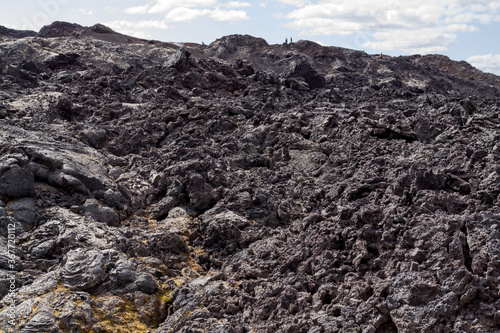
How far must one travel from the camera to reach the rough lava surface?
762 centimetres

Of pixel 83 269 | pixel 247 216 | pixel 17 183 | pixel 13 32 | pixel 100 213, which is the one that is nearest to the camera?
pixel 83 269

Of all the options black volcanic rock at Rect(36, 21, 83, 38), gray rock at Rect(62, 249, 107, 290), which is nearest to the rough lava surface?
gray rock at Rect(62, 249, 107, 290)

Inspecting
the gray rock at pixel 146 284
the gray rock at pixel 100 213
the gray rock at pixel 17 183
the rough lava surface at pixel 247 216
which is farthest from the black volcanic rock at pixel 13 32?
the gray rock at pixel 146 284

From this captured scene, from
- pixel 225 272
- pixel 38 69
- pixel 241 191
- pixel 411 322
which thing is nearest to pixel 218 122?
pixel 241 191

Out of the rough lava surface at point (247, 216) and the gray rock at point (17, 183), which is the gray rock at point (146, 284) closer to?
the rough lava surface at point (247, 216)

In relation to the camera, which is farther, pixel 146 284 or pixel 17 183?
pixel 17 183

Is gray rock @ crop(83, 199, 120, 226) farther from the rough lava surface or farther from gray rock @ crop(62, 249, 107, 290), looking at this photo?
gray rock @ crop(62, 249, 107, 290)

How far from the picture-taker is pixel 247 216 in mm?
12133

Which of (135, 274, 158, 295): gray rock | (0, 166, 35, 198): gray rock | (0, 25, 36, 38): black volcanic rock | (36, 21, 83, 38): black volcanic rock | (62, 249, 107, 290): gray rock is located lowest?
(135, 274, 158, 295): gray rock

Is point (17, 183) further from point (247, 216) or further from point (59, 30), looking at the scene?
point (59, 30)

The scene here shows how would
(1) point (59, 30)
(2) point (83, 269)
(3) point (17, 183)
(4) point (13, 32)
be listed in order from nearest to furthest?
(2) point (83, 269), (3) point (17, 183), (4) point (13, 32), (1) point (59, 30)

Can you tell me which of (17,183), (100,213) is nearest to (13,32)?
(17,183)

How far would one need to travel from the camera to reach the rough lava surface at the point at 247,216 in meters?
7.62

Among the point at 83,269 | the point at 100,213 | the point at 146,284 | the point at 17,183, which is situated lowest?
the point at 146,284
